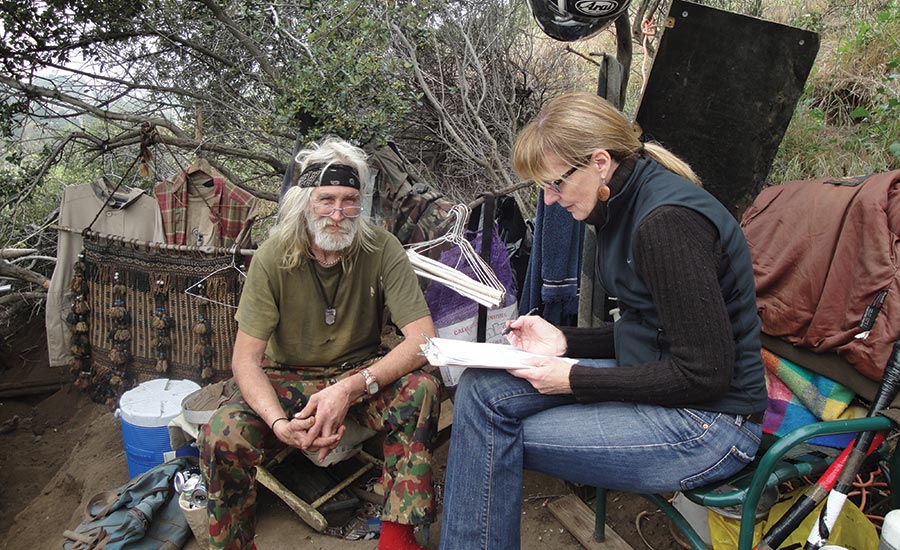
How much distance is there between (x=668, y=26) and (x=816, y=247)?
3.39ft

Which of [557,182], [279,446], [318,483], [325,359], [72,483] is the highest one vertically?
[557,182]

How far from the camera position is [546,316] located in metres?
3.00

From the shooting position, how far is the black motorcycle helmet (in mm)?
2271

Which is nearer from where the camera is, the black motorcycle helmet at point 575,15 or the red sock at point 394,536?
the black motorcycle helmet at point 575,15

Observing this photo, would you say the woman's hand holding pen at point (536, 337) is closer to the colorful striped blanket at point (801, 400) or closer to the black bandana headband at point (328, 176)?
the colorful striped blanket at point (801, 400)

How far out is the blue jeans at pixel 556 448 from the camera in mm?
1761

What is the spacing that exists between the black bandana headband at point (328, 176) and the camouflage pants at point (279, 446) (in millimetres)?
891

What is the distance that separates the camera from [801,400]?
211 centimetres

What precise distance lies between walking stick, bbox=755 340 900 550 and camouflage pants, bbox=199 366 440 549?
119 cm

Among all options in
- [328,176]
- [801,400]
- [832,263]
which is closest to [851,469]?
[801,400]

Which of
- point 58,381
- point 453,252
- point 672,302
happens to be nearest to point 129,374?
point 58,381

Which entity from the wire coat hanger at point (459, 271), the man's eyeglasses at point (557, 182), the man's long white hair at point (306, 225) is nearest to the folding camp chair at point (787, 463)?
the man's eyeglasses at point (557, 182)

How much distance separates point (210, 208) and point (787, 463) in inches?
132

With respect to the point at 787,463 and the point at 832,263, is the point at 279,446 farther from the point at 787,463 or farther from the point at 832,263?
the point at 832,263
